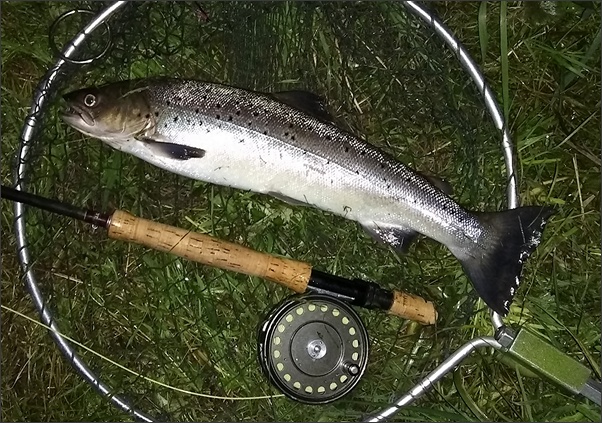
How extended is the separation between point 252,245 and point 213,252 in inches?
10.5

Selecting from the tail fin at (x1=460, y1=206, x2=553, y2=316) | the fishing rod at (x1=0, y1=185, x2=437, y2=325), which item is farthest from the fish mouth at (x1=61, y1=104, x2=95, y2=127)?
the tail fin at (x1=460, y1=206, x2=553, y2=316)

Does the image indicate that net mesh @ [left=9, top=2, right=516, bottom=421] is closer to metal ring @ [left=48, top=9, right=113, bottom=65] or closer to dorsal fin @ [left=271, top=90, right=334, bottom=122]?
metal ring @ [left=48, top=9, right=113, bottom=65]

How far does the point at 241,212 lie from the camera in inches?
96.7

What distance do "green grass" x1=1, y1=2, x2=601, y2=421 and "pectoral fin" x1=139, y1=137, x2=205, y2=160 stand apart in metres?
0.24

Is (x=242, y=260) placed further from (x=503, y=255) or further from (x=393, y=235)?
(x=503, y=255)

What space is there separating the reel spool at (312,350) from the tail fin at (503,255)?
444 millimetres

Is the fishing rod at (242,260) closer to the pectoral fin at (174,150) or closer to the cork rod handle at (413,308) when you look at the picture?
the cork rod handle at (413,308)

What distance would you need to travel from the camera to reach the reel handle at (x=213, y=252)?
2.18 meters

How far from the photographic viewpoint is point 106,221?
6.99 feet

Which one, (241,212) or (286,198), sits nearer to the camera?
(286,198)

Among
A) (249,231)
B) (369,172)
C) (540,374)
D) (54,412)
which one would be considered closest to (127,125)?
(249,231)

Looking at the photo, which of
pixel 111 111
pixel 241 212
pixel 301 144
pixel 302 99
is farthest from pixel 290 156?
pixel 111 111

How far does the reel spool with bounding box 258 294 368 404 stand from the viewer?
2.25m

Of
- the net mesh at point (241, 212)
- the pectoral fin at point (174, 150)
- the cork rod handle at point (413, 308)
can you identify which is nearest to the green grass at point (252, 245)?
the net mesh at point (241, 212)
